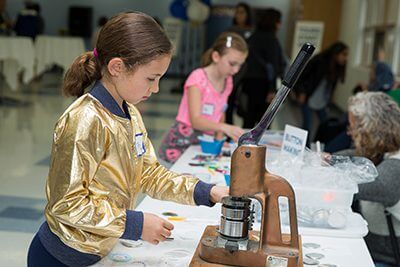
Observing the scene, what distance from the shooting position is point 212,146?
8.32 ft

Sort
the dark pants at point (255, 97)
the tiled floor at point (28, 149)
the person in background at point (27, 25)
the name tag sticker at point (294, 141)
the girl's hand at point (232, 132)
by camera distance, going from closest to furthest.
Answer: the name tag sticker at point (294, 141)
the girl's hand at point (232, 132)
the tiled floor at point (28, 149)
the dark pants at point (255, 97)
the person in background at point (27, 25)

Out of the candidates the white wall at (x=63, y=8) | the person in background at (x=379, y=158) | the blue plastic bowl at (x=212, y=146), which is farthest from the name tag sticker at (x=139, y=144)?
the white wall at (x=63, y=8)

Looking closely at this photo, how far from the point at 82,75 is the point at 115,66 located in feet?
0.34

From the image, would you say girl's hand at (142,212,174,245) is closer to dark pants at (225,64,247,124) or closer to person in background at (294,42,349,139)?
dark pants at (225,64,247,124)

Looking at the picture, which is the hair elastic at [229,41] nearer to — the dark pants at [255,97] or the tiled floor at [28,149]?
the tiled floor at [28,149]

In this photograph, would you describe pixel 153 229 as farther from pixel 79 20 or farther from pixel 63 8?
pixel 63 8

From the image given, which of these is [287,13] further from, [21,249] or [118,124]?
[118,124]

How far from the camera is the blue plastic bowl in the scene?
8.30 feet

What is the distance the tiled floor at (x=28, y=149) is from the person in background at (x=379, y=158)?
1644mm

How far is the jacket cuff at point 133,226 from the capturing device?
113 centimetres

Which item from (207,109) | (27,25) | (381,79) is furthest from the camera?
(27,25)

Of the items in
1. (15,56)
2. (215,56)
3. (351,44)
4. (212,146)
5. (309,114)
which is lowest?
(309,114)

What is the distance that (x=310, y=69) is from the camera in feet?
18.4

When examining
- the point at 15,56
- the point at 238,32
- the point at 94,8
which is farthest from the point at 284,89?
the point at 94,8
